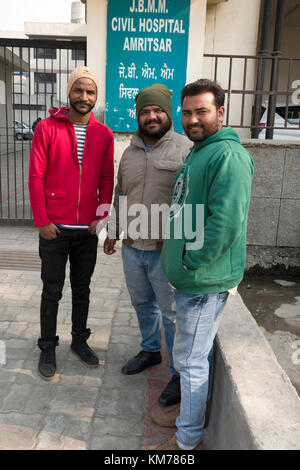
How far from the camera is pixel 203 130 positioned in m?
2.02

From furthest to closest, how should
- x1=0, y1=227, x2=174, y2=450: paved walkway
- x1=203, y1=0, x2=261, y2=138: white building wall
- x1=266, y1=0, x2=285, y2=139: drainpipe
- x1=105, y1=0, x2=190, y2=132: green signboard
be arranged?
x1=203, y1=0, x2=261, y2=138: white building wall
x1=266, y1=0, x2=285, y2=139: drainpipe
x1=105, y1=0, x2=190, y2=132: green signboard
x1=0, y1=227, x2=174, y2=450: paved walkway

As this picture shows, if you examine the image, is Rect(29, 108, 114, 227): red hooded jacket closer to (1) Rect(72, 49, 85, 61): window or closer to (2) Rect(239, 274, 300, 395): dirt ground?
(2) Rect(239, 274, 300, 395): dirt ground

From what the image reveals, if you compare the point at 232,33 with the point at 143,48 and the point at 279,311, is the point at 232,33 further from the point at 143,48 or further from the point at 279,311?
the point at 279,311

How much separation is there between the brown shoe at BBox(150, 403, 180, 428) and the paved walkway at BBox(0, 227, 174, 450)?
39 mm

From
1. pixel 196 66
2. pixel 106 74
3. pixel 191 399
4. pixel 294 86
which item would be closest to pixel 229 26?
pixel 196 66

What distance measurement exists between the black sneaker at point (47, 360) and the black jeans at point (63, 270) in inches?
2.0

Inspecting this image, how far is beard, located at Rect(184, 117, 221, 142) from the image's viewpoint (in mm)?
2012

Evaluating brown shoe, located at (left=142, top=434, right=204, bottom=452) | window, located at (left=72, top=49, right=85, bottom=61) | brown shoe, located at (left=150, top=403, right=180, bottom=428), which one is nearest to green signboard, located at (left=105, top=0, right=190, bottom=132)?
window, located at (left=72, top=49, right=85, bottom=61)

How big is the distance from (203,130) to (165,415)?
5.66 ft

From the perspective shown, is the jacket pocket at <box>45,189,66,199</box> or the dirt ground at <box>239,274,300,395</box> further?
the dirt ground at <box>239,274,300,395</box>

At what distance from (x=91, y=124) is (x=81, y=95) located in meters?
0.22

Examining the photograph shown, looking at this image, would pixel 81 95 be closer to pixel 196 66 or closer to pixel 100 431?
pixel 100 431

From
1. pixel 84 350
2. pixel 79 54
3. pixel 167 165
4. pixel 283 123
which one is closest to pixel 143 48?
pixel 79 54

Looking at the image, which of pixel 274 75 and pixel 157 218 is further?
pixel 274 75
